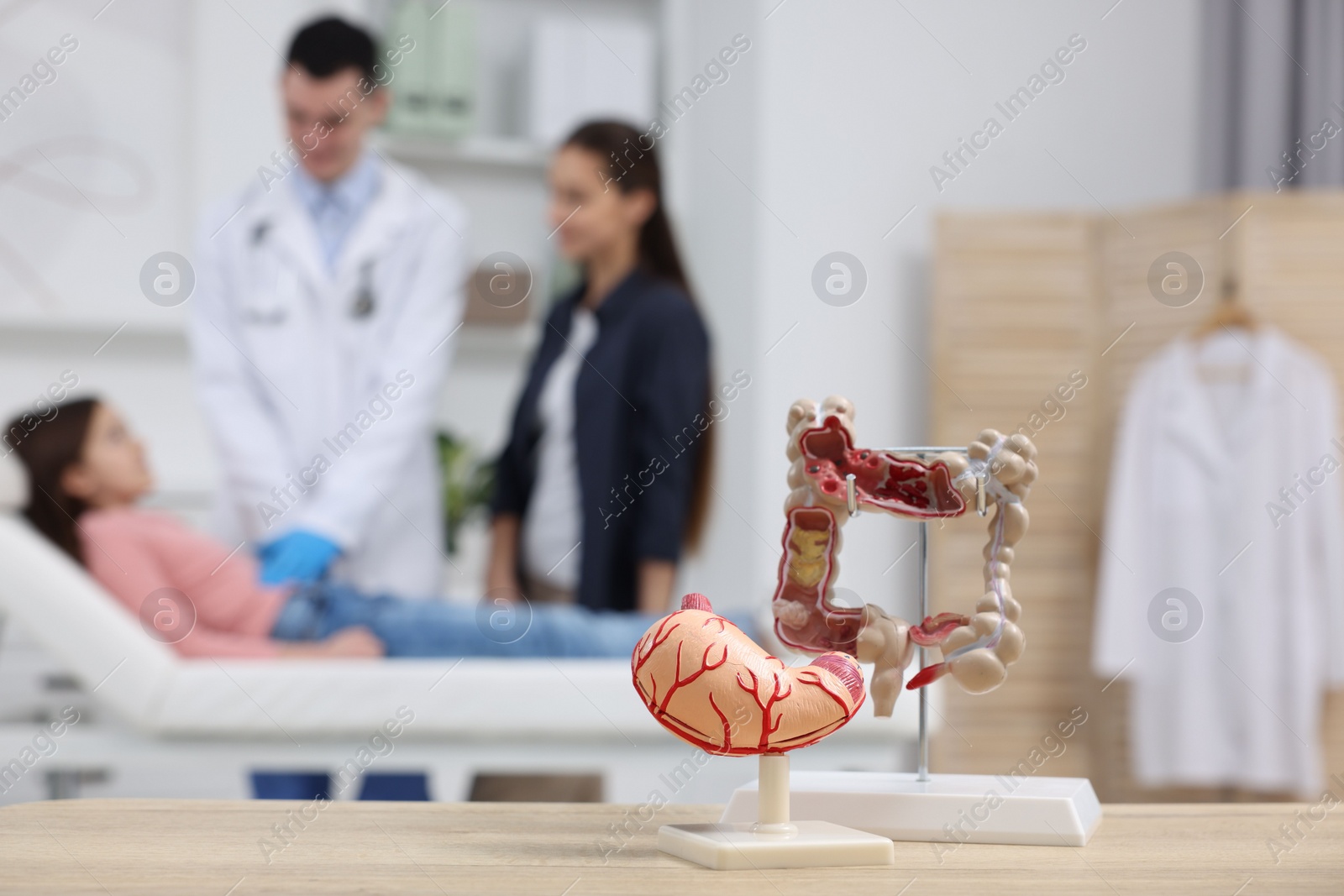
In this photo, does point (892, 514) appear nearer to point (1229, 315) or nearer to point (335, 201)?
point (335, 201)

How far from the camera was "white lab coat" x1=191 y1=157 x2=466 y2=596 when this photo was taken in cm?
229

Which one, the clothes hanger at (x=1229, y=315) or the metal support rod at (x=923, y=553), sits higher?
the clothes hanger at (x=1229, y=315)

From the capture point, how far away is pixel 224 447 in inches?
89.5

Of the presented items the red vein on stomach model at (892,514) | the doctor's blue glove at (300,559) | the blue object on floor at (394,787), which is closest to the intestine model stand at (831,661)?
the red vein on stomach model at (892,514)

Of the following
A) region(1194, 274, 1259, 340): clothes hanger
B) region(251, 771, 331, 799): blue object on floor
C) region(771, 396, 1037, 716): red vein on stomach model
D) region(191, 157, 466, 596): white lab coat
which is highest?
region(1194, 274, 1259, 340): clothes hanger

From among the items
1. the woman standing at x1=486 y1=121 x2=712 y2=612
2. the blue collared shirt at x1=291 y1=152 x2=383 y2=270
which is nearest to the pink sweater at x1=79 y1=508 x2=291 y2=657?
the woman standing at x1=486 y1=121 x2=712 y2=612

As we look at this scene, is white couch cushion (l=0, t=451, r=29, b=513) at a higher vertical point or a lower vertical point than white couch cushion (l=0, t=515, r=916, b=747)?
higher

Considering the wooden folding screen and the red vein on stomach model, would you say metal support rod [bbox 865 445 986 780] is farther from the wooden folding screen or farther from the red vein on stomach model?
the wooden folding screen

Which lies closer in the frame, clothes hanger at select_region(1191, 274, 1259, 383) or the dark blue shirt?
the dark blue shirt

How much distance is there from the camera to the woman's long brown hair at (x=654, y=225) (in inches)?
90.1

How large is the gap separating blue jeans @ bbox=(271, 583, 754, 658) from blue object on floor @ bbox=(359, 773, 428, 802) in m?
0.22

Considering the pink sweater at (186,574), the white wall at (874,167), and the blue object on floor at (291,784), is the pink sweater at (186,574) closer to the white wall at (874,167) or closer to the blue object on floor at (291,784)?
the blue object on floor at (291,784)

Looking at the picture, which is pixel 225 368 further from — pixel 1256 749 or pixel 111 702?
pixel 1256 749

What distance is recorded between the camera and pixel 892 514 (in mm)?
762
